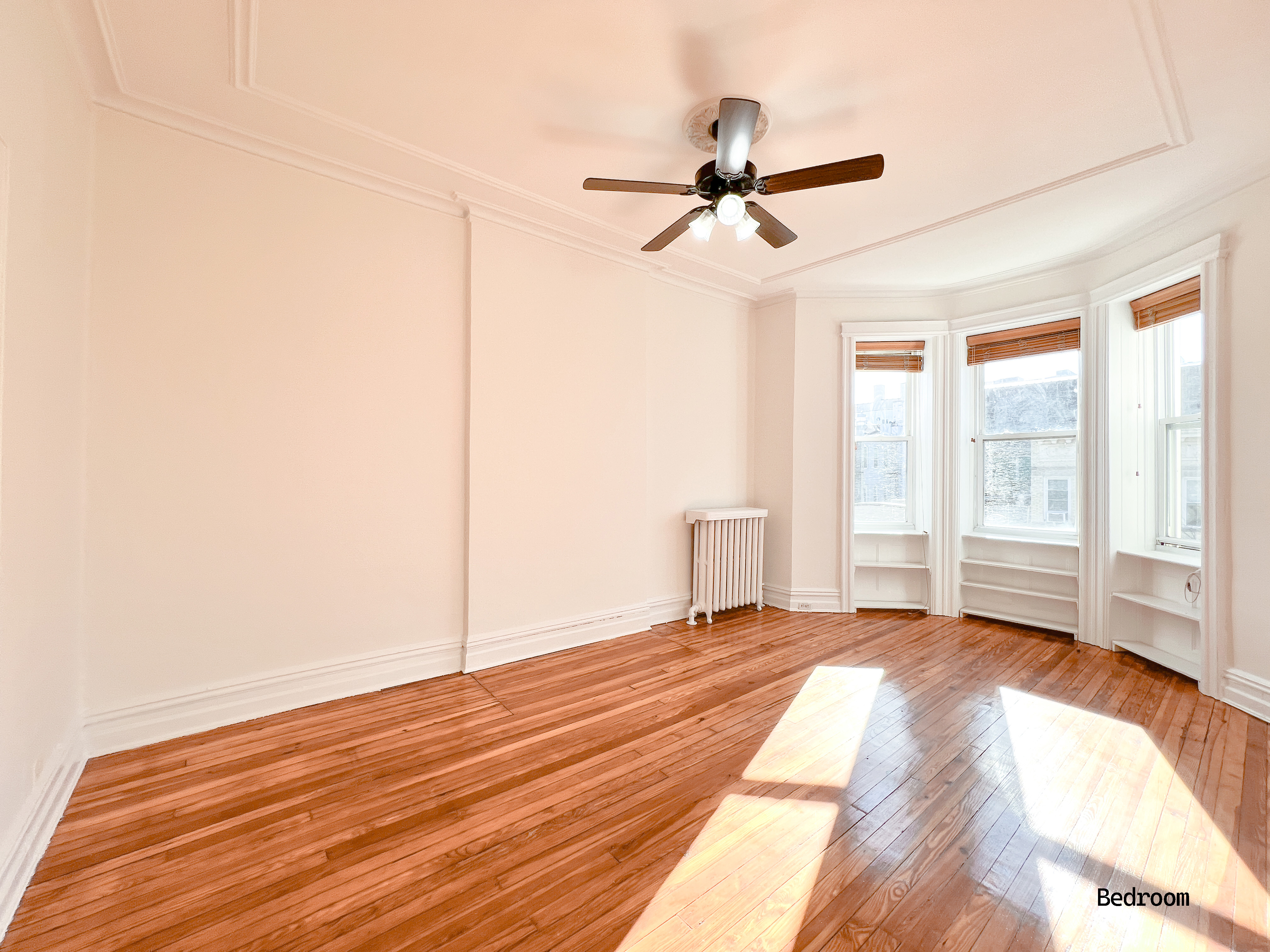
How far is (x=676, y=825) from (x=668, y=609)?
8.29ft

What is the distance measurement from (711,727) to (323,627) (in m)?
2.08

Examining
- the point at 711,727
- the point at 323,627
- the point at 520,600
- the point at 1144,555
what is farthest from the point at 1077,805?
the point at 323,627

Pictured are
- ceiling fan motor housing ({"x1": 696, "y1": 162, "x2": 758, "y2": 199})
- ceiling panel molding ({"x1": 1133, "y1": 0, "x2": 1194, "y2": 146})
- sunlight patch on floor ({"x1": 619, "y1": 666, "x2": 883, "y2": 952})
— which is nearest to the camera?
sunlight patch on floor ({"x1": 619, "y1": 666, "x2": 883, "y2": 952})

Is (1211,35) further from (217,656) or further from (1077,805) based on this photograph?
(217,656)

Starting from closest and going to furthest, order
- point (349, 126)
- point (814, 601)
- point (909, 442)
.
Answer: point (349, 126), point (814, 601), point (909, 442)

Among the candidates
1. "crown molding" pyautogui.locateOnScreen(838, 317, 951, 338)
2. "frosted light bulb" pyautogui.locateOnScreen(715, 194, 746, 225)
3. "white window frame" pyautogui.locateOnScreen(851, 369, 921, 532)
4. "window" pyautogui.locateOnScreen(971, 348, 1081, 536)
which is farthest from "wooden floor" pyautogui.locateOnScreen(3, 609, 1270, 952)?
"crown molding" pyautogui.locateOnScreen(838, 317, 951, 338)

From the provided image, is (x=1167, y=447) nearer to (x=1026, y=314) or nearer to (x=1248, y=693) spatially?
(x=1026, y=314)

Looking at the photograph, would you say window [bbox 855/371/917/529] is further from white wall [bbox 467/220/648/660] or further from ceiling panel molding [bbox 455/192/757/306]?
white wall [bbox 467/220/648/660]

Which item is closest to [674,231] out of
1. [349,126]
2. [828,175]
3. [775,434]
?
[828,175]

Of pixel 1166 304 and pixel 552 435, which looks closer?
pixel 1166 304

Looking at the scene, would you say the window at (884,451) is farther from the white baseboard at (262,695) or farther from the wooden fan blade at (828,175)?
the white baseboard at (262,695)

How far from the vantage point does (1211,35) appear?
1.95 m

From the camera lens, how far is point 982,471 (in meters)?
4.59

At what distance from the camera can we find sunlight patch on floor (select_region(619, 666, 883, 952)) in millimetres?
1427
